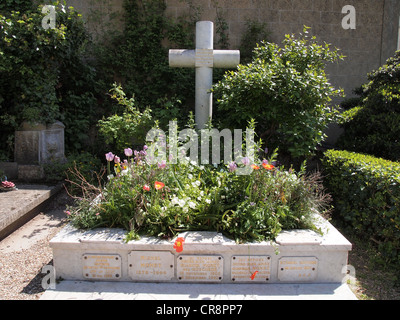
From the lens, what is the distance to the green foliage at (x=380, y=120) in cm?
456

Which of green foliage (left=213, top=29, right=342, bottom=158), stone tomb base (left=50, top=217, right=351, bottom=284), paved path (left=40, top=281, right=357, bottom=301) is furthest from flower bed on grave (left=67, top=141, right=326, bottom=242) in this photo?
green foliage (left=213, top=29, right=342, bottom=158)

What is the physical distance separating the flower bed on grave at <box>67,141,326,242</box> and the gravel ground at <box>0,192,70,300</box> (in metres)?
0.54

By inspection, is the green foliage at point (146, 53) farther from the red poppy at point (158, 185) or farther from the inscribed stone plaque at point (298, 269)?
the inscribed stone plaque at point (298, 269)

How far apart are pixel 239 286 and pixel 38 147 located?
148 inches

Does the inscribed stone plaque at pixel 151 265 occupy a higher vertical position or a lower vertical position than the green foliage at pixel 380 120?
lower

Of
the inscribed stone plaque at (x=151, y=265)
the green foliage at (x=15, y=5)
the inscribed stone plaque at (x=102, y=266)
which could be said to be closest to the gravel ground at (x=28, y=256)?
the inscribed stone plaque at (x=102, y=266)

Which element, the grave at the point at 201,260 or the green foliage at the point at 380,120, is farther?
the green foliage at the point at 380,120

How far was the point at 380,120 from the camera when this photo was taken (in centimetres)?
466

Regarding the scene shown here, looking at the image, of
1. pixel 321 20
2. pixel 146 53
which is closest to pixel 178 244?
pixel 146 53

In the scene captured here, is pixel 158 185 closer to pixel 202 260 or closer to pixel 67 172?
pixel 202 260

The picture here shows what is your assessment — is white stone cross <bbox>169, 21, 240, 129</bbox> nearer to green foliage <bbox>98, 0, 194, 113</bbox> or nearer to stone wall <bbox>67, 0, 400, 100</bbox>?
green foliage <bbox>98, 0, 194, 113</bbox>

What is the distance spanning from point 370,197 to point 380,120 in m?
1.62

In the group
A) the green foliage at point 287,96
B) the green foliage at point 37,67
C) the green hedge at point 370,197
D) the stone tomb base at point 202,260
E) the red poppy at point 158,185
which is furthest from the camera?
the green foliage at point 37,67

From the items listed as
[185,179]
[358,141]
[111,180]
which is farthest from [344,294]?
[358,141]
